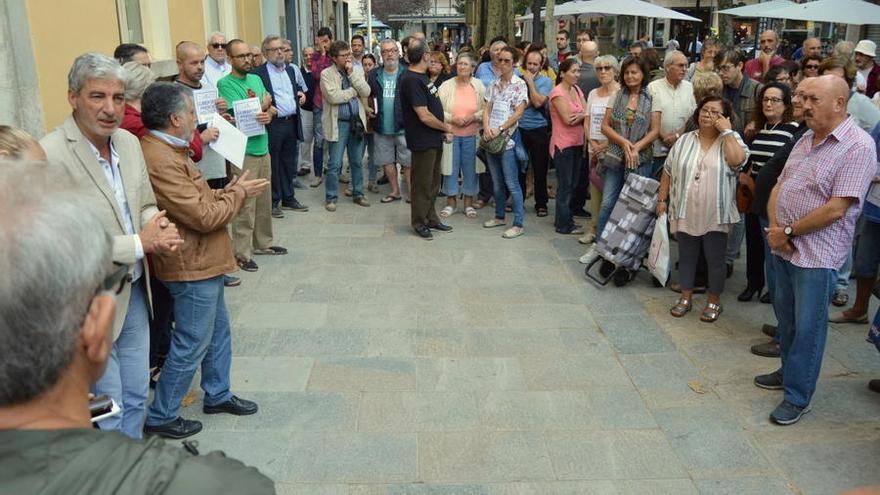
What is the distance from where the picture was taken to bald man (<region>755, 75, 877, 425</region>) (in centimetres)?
397

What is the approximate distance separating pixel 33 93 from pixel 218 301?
2811 mm

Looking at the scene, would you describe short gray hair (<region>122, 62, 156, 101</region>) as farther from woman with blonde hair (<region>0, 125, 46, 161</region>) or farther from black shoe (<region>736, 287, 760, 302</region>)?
black shoe (<region>736, 287, 760, 302</region>)

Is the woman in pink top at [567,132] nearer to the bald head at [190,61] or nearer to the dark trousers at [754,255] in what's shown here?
the dark trousers at [754,255]

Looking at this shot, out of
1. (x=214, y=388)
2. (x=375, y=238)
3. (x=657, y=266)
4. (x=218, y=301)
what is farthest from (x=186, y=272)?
(x=375, y=238)

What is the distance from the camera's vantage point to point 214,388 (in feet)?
13.9

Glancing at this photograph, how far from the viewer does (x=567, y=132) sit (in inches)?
313

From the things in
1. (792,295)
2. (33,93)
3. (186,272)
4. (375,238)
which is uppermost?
(33,93)

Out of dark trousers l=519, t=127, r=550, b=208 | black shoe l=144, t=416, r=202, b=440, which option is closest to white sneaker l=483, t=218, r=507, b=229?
dark trousers l=519, t=127, r=550, b=208

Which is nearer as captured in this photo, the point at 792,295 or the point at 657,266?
the point at 792,295

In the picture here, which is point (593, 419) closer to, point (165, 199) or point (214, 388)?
point (214, 388)

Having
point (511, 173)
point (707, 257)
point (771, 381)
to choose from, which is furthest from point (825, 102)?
point (511, 173)

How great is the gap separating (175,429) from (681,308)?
376 cm

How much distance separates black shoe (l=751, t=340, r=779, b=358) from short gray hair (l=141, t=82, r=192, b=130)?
153 inches

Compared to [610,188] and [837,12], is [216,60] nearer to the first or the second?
[610,188]
